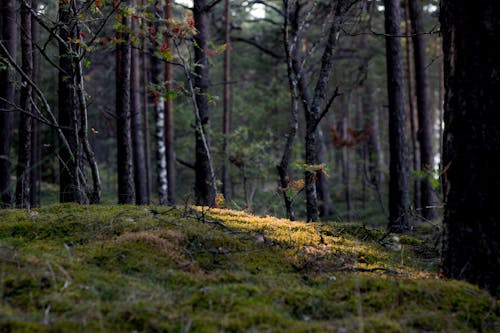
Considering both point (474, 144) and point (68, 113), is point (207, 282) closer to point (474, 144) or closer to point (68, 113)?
point (474, 144)

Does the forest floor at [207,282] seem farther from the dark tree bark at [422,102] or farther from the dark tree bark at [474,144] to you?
the dark tree bark at [422,102]

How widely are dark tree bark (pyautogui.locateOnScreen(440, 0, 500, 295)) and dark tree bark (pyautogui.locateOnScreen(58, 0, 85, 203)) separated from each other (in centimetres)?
503

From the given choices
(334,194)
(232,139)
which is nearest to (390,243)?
(232,139)

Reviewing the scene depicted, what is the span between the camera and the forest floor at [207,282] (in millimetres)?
2577

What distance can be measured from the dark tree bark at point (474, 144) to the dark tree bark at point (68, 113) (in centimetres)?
503

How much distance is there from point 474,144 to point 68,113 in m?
7.18

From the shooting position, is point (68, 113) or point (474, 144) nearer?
point (474, 144)

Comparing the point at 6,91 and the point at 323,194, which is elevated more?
the point at 6,91

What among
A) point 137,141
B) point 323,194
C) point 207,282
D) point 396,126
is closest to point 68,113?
point 137,141

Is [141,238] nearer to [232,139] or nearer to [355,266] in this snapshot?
[355,266]

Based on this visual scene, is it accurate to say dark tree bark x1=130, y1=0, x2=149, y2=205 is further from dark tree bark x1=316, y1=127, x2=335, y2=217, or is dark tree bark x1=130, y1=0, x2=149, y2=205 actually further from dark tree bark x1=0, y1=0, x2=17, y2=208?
dark tree bark x1=316, y1=127, x2=335, y2=217

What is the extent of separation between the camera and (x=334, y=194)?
3125 cm

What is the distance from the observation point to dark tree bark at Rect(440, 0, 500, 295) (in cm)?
328

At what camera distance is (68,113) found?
8180 mm
